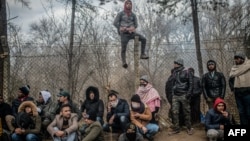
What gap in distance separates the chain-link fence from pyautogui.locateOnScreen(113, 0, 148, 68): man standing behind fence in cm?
40

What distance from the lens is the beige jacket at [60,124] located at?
805 centimetres

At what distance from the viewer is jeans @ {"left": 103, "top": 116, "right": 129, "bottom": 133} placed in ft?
27.7

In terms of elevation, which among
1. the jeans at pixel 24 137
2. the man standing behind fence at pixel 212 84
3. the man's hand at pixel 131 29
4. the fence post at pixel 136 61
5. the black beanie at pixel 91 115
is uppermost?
the man's hand at pixel 131 29

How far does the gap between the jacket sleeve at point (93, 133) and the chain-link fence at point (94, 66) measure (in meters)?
2.34

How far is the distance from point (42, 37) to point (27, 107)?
15.5m

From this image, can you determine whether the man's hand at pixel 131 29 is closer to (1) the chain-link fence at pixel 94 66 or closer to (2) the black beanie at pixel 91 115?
(1) the chain-link fence at pixel 94 66

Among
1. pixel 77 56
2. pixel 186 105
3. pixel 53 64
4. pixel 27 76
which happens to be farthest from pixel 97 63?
pixel 186 105

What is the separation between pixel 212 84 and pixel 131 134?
2356mm

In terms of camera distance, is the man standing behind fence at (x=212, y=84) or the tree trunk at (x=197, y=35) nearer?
the man standing behind fence at (x=212, y=84)

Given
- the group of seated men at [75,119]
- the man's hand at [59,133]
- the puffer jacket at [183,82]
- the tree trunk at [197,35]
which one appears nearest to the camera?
the man's hand at [59,133]

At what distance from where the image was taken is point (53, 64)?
36.4ft

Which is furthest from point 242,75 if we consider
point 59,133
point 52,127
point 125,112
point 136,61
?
point 52,127

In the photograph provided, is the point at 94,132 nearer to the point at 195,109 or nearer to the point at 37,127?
the point at 37,127

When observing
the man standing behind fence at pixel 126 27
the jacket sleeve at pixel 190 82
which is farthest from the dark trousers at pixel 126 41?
the jacket sleeve at pixel 190 82
